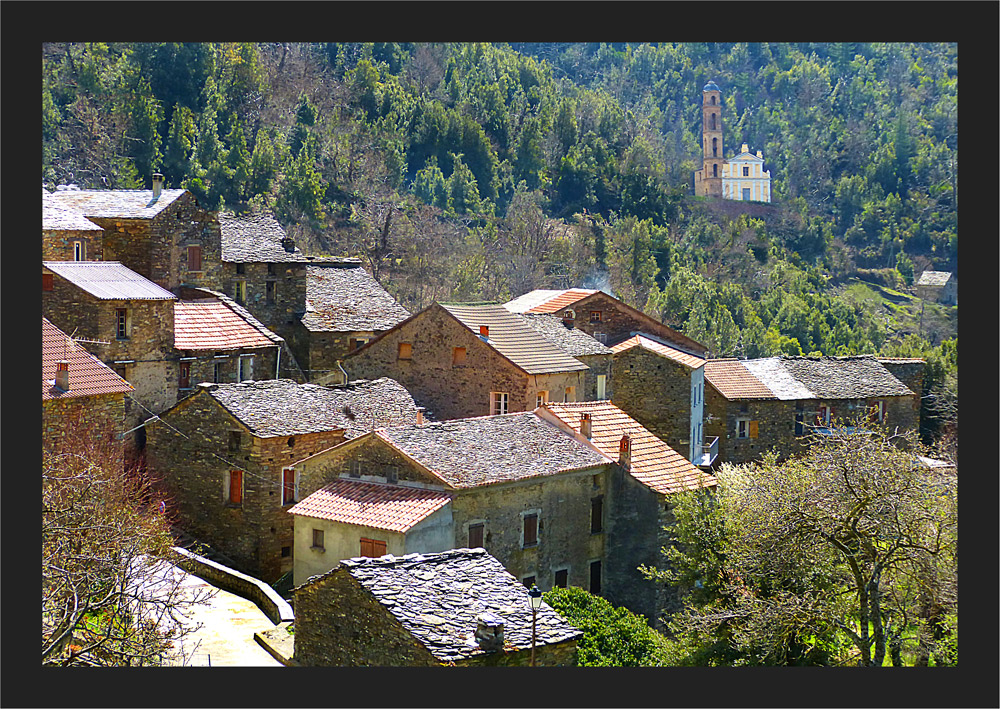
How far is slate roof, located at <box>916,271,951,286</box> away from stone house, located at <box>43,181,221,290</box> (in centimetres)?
2841

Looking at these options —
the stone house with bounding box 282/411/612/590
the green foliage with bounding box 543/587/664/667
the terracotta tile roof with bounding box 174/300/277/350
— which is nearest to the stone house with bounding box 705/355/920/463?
the stone house with bounding box 282/411/612/590

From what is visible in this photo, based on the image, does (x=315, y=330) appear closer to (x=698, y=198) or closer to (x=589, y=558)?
(x=589, y=558)

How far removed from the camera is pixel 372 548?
19.3 m

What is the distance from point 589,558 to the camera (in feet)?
73.0

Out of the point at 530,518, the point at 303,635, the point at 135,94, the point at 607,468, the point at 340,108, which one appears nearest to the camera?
the point at 303,635

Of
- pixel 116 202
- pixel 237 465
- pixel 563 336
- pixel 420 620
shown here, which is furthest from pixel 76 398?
pixel 563 336

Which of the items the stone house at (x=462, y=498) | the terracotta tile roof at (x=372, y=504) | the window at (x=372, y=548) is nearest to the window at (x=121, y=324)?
the stone house at (x=462, y=498)

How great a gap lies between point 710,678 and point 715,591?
7299 millimetres

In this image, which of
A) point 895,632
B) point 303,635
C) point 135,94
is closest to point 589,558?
point 895,632

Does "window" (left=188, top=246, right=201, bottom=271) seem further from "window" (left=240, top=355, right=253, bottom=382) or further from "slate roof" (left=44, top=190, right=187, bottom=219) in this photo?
"window" (left=240, top=355, right=253, bottom=382)

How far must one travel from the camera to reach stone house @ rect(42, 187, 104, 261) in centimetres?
2358

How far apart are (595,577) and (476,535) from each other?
3.42m

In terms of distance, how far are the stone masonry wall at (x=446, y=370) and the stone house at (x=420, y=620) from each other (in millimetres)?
10549
